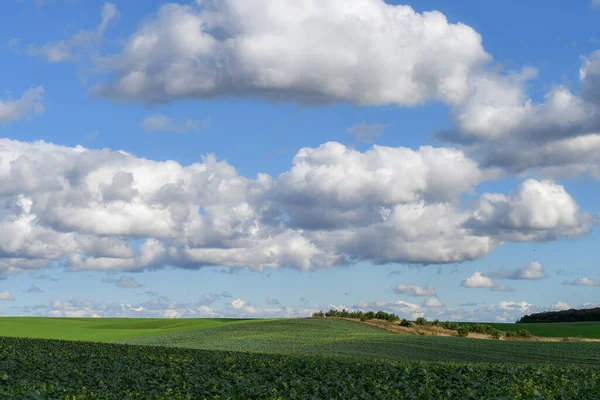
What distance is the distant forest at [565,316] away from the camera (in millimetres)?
106938

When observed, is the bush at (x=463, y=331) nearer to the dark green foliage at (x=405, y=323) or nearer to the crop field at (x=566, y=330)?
the dark green foliage at (x=405, y=323)

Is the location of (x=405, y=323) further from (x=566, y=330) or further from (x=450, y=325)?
(x=566, y=330)

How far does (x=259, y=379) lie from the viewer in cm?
2347

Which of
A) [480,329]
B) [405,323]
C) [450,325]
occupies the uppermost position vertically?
[405,323]

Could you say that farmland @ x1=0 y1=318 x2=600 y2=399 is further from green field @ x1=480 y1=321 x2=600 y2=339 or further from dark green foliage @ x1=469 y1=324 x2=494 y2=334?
green field @ x1=480 y1=321 x2=600 y2=339

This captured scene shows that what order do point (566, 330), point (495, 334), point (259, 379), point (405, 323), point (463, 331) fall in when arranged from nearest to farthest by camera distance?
point (259, 379)
point (463, 331)
point (495, 334)
point (405, 323)
point (566, 330)

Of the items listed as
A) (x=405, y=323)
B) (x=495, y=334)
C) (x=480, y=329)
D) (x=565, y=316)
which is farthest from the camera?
(x=565, y=316)

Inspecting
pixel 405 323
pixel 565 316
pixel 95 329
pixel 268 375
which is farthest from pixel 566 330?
pixel 268 375

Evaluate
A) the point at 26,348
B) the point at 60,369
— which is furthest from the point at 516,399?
the point at 26,348

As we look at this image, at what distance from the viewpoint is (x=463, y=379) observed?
79.0 ft

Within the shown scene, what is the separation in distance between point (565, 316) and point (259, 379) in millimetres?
98123

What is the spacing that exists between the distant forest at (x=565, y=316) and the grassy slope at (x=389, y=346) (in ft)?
197

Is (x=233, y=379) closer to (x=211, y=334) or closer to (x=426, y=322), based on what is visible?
(x=211, y=334)

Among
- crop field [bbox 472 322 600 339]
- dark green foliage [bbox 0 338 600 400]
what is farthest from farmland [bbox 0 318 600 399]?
crop field [bbox 472 322 600 339]
